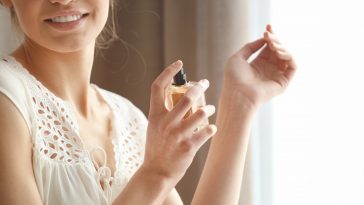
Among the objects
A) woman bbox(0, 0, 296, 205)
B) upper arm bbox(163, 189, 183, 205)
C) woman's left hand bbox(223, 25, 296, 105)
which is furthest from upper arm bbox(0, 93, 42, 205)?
woman's left hand bbox(223, 25, 296, 105)

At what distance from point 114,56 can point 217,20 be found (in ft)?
1.49

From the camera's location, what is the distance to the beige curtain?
1.71 m

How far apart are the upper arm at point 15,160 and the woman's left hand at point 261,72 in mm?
528

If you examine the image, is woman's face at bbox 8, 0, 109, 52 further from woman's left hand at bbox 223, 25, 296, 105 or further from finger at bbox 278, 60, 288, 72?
finger at bbox 278, 60, 288, 72

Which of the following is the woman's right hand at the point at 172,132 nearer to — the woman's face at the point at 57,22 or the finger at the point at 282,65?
the woman's face at the point at 57,22

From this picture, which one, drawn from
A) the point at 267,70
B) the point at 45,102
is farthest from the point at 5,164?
the point at 267,70

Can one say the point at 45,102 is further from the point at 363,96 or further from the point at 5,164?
the point at 363,96

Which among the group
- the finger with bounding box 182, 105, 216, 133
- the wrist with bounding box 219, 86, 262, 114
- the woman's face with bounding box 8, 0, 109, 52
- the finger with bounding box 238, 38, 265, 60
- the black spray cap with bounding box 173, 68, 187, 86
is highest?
the woman's face with bounding box 8, 0, 109, 52

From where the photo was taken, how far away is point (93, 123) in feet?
4.54

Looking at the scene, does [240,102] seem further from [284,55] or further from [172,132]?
[172,132]

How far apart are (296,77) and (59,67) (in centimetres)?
65

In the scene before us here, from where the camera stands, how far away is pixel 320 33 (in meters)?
1.52

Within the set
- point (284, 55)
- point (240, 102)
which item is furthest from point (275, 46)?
point (240, 102)

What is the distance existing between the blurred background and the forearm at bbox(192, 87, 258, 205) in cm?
25
